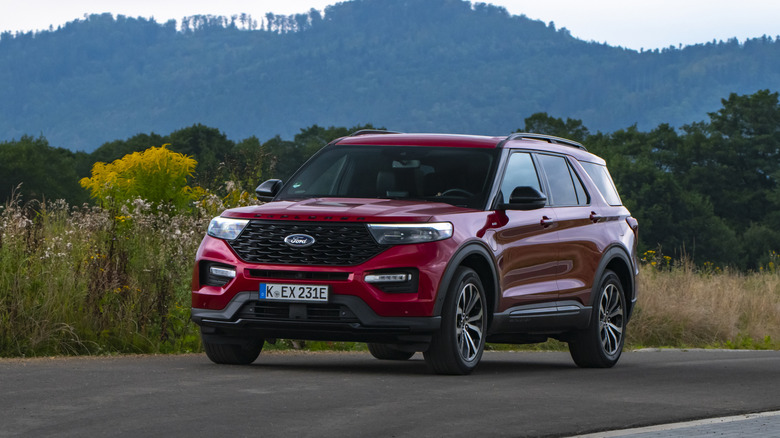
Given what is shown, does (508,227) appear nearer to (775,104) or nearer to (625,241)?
(625,241)

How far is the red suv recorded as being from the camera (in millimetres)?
9438

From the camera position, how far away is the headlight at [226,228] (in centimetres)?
980

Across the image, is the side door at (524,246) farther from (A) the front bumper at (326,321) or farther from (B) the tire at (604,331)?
(A) the front bumper at (326,321)

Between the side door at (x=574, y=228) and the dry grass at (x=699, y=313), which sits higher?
the side door at (x=574, y=228)

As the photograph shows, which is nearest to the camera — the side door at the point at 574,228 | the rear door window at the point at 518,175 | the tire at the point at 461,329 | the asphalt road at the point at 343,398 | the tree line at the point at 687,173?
the asphalt road at the point at 343,398

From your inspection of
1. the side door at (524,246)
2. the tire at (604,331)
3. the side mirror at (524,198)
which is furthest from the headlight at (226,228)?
the tire at (604,331)

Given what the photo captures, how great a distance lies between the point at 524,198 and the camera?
411 inches

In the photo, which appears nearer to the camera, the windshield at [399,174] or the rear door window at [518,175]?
the windshield at [399,174]

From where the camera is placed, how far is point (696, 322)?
19516 millimetres

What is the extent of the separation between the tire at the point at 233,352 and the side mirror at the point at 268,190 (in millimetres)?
1222

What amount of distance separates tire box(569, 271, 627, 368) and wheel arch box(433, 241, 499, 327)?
6.36 ft

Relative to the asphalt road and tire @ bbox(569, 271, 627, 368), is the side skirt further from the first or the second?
the asphalt road

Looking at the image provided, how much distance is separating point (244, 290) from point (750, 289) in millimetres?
17201

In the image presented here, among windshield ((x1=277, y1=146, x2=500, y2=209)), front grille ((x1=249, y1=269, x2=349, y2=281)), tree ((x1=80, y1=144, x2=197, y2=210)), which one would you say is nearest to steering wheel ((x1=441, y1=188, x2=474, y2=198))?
windshield ((x1=277, y1=146, x2=500, y2=209))
